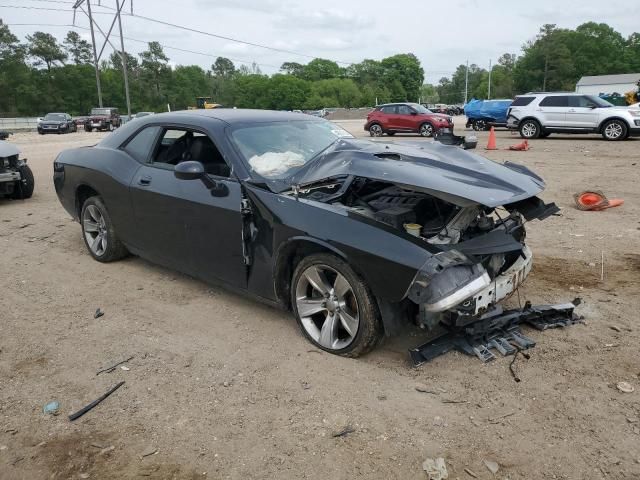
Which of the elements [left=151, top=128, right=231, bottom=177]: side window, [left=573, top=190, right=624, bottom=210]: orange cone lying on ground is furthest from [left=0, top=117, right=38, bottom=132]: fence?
[left=573, top=190, right=624, bottom=210]: orange cone lying on ground

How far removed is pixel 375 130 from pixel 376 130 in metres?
0.05

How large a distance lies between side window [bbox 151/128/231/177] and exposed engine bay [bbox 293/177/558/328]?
886mm

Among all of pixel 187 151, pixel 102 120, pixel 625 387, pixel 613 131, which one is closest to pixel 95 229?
pixel 187 151

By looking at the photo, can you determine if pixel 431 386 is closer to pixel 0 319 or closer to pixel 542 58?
pixel 0 319

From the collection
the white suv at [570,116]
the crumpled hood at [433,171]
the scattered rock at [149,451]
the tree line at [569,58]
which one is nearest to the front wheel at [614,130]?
the white suv at [570,116]

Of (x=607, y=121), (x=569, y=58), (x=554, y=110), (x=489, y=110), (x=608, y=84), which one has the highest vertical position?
(x=569, y=58)

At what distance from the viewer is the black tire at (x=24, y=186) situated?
9031mm

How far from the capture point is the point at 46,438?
8.89 ft

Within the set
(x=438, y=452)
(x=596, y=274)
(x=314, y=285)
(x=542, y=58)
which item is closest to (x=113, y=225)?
(x=314, y=285)

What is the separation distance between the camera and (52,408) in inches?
117

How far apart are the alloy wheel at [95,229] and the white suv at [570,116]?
684 inches

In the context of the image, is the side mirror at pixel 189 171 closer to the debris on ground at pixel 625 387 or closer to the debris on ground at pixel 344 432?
the debris on ground at pixel 344 432

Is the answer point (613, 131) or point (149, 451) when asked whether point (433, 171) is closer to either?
point (149, 451)

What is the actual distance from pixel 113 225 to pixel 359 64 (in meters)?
132
